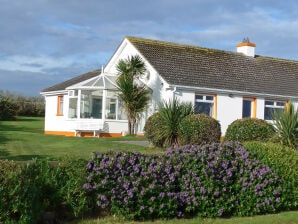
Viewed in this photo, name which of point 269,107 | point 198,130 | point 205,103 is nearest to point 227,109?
point 205,103

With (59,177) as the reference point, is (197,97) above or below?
above

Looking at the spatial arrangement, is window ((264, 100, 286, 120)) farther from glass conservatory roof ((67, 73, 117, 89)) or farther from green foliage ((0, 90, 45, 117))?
green foliage ((0, 90, 45, 117))

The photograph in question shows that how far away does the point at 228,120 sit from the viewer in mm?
26938

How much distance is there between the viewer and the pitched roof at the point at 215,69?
2606cm

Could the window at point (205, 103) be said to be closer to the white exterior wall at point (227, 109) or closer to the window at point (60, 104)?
the white exterior wall at point (227, 109)

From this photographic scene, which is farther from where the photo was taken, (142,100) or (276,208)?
(142,100)

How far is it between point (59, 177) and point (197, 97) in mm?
17975

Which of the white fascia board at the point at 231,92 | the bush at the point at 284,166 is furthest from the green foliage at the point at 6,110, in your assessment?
the bush at the point at 284,166

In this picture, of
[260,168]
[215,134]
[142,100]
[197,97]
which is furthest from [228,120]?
[260,168]

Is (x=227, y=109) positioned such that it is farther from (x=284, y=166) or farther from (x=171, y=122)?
(x=284, y=166)

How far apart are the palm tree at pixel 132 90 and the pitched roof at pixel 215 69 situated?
3.26ft

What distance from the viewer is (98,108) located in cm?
2603

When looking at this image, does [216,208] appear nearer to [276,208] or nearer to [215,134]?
[276,208]

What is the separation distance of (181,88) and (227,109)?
3.45m
